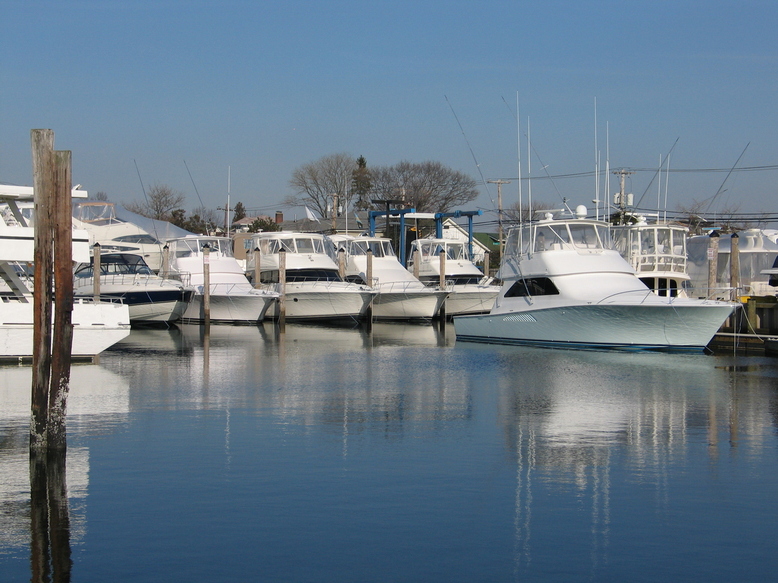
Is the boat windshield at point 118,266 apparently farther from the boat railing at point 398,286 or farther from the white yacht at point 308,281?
the boat railing at point 398,286

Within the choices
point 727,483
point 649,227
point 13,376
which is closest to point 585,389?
point 727,483

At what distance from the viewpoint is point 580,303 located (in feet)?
83.9

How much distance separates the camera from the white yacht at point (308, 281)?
38625 millimetres

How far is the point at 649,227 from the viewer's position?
3347cm

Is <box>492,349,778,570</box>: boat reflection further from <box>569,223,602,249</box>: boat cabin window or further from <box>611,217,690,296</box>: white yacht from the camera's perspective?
<box>611,217,690,296</box>: white yacht

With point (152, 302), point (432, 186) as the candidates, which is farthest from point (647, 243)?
point (432, 186)

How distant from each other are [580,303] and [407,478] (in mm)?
15747

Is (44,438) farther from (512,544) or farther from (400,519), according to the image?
(512,544)

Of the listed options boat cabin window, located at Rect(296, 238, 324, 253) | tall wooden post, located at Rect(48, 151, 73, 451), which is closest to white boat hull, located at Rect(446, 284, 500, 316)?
boat cabin window, located at Rect(296, 238, 324, 253)

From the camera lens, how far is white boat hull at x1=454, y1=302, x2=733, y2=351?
954 inches

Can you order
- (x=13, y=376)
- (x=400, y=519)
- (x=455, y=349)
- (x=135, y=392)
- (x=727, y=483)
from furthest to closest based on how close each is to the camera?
(x=455, y=349)
(x=13, y=376)
(x=135, y=392)
(x=727, y=483)
(x=400, y=519)

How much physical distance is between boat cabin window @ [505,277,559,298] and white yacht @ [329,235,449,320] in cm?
1183

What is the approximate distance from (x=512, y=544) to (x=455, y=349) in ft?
62.9

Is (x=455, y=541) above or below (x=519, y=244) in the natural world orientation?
below
